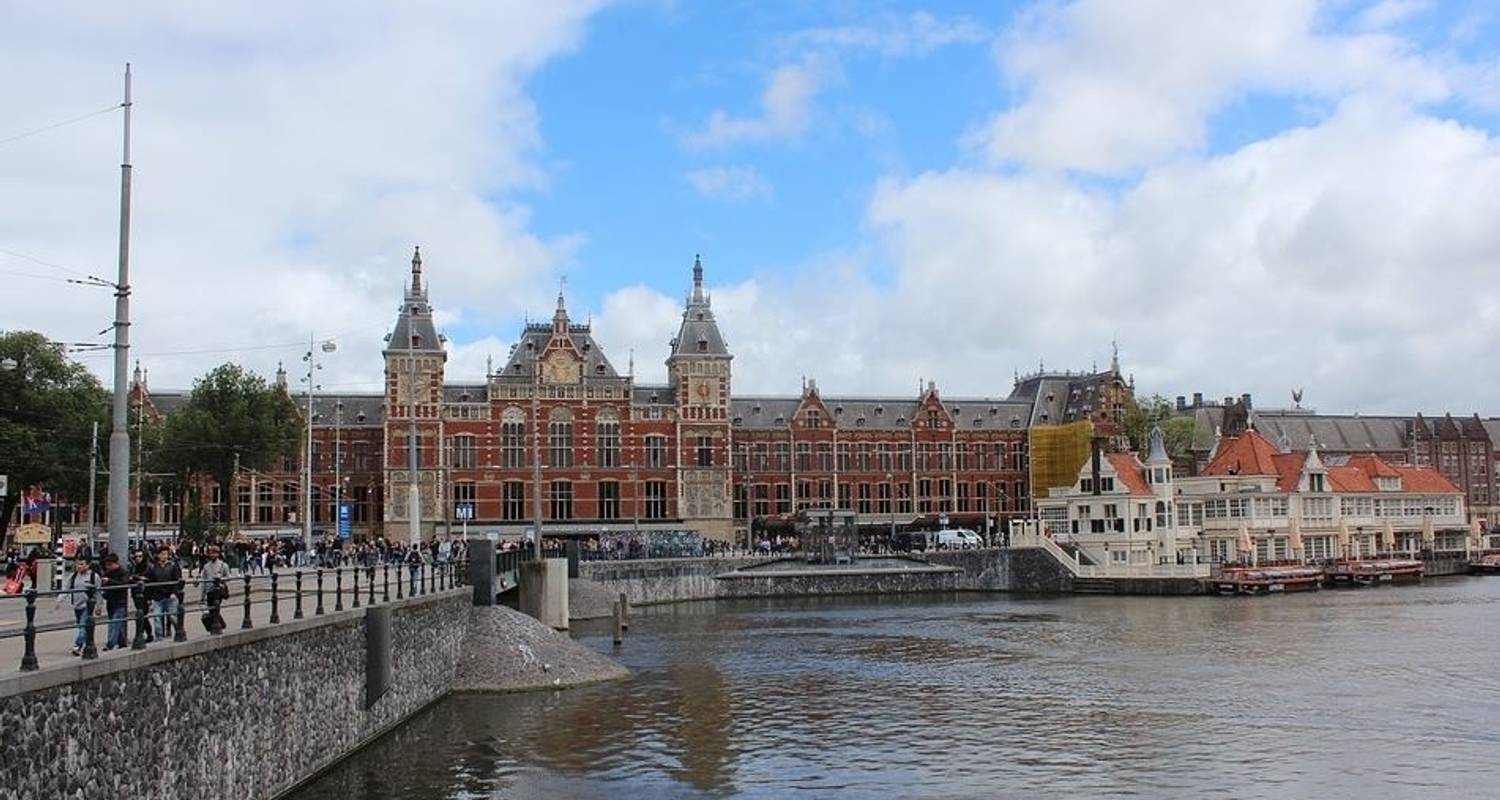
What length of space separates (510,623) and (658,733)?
13.8 m

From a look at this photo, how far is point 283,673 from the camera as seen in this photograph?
26.6 m

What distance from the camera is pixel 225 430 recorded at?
84938 millimetres

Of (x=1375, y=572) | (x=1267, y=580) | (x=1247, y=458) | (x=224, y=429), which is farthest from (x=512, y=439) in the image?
(x=1375, y=572)

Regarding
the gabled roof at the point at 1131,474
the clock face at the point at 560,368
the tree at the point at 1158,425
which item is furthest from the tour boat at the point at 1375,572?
the clock face at the point at 560,368

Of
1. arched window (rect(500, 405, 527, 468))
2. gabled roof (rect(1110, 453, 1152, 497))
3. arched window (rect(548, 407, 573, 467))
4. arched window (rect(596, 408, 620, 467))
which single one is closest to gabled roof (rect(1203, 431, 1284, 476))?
gabled roof (rect(1110, 453, 1152, 497))

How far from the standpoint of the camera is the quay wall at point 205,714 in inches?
678

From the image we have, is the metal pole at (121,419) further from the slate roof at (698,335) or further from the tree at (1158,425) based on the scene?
the tree at (1158,425)

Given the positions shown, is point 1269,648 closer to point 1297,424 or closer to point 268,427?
point 268,427

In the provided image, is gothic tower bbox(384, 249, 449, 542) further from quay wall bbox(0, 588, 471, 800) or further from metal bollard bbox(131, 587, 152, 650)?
metal bollard bbox(131, 587, 152, 650)

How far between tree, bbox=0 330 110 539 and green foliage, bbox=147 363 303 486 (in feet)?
24.2

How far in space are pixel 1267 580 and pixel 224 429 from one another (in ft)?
225

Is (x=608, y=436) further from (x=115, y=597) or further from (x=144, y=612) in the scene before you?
(x=144, y=612)

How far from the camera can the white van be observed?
111 m

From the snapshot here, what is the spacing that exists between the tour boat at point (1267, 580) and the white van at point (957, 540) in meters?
22.4
